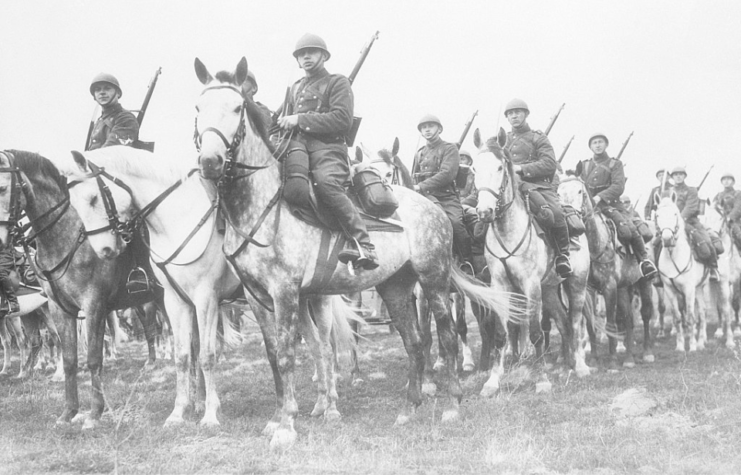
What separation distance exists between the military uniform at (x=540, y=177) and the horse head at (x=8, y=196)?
20.8 ft

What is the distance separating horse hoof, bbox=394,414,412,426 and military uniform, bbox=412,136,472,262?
383cm

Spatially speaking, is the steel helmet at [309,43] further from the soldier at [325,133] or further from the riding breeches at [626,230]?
the riding breeches at [626,230]

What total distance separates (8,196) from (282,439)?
3.95 metres

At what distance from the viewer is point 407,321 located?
8.04 metres

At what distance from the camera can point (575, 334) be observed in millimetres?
10492

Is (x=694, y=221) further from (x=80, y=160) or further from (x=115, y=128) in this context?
(x=80, y=160)

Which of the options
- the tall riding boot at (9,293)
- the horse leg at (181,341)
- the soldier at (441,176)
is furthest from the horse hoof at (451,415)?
the tall riding boot at (9,293)

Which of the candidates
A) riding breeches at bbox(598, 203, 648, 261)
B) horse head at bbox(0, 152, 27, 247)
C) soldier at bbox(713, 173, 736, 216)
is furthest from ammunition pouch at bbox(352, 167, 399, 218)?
soldier at bbox(713, 173, 736, 216)

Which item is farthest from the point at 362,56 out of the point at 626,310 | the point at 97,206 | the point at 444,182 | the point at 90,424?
the point at 626,310

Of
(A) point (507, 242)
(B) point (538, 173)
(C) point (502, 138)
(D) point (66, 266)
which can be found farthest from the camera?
(B) point (538, 173)

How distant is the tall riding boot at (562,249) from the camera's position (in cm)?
944

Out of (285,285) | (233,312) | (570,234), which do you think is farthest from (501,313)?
(233,312)

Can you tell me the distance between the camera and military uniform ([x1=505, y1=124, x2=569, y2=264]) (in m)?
9.36

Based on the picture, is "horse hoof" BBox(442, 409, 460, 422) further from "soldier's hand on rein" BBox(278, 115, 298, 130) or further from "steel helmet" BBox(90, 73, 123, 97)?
"steel helmet" BBox(90, 73, 123, 97)
